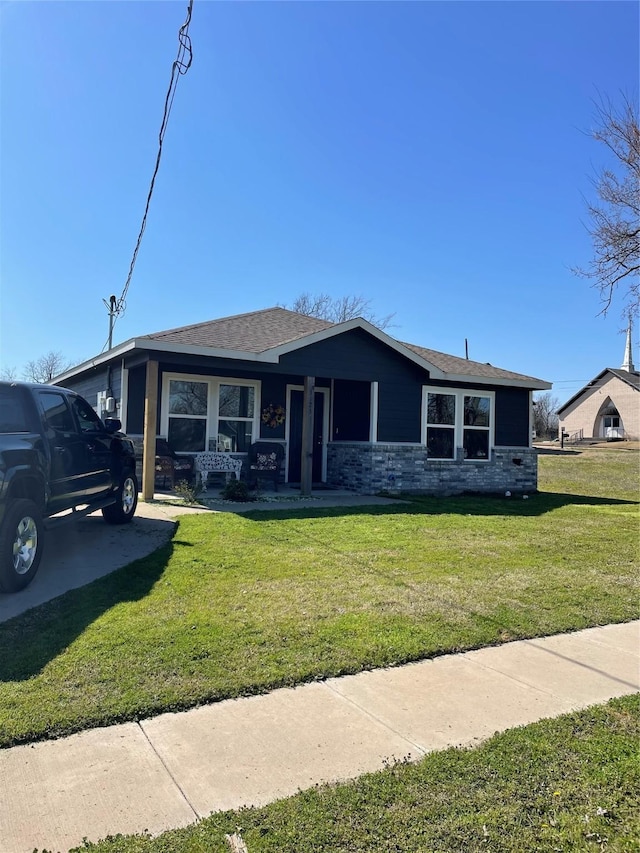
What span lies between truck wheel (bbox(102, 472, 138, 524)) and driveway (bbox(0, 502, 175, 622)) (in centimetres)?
11

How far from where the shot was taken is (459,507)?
11.9m

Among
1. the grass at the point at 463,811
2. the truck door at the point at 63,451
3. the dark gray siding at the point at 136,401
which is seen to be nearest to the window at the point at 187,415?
the dark gray siding at the point at 136,401

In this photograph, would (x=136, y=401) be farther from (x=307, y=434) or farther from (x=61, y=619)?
(x=61, y=619)

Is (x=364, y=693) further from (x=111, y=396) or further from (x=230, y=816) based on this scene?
(x=111, y=396)

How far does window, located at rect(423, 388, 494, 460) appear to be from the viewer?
14.4 metres

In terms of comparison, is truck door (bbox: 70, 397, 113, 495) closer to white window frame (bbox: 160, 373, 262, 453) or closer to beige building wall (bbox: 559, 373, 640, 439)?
white window frame (bbox: 160, 373, 262, 453)

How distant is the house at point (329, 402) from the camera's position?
12133 millimetres

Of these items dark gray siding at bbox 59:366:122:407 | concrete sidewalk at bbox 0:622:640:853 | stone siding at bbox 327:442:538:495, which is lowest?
concrete sidewalk at bbox 0:622:640:853

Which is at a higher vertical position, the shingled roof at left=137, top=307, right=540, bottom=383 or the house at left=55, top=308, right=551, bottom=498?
the shingled roof at left=137, top=307, right=540, bottom=383

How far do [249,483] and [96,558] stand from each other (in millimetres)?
6572

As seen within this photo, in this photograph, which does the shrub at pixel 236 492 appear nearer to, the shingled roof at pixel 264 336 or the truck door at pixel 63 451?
the shingled roof at pixel 264 336

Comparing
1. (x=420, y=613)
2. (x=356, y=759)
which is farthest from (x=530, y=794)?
(x=420, y=613)

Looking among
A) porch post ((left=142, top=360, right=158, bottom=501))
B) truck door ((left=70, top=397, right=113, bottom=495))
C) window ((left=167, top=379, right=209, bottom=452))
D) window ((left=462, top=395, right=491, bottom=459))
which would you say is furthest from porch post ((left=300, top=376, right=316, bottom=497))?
truck door ((left=70, top=397, right=113, bottom=495))

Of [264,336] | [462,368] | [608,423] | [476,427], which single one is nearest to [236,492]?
[264,336]
